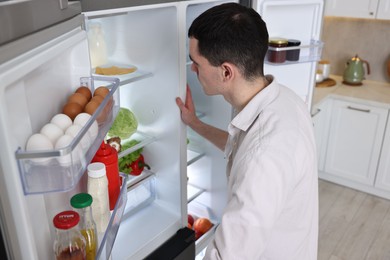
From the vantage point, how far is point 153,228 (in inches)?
61.2

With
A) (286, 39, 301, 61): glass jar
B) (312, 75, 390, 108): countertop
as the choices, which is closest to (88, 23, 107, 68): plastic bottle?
(286, 39, 301, 61): glass jar

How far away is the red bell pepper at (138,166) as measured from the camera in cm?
159

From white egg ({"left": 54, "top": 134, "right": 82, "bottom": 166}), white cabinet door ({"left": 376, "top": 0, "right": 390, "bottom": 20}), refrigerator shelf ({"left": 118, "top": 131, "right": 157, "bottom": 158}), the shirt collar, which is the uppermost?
white cabinet door ({"left": 376, "top": 0, "right": 390, "bottom": 20})

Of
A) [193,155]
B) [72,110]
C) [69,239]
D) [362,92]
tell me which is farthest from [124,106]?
[362,92]

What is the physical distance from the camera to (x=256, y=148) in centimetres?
104

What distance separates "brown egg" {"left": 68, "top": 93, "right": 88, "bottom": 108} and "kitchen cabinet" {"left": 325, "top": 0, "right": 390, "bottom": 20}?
92.3 inches

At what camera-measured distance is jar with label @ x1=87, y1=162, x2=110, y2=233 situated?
935 millimetres

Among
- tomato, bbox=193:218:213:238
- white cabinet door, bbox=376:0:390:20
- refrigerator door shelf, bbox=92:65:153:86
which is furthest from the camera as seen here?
white cabinet door, bbox=376:0:390:20

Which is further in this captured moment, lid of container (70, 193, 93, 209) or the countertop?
the countertop

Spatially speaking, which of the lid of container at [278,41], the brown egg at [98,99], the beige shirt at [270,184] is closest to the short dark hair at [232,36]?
the beige shirt at [270,184]

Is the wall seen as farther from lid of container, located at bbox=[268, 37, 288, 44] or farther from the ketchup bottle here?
the ketchup bottle

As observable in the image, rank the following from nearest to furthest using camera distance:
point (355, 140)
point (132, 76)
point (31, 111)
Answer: point (31, 111) → point (132, 76) → point (355, 140)

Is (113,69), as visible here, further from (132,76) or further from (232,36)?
(232,36)

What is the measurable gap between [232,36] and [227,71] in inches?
4.6
